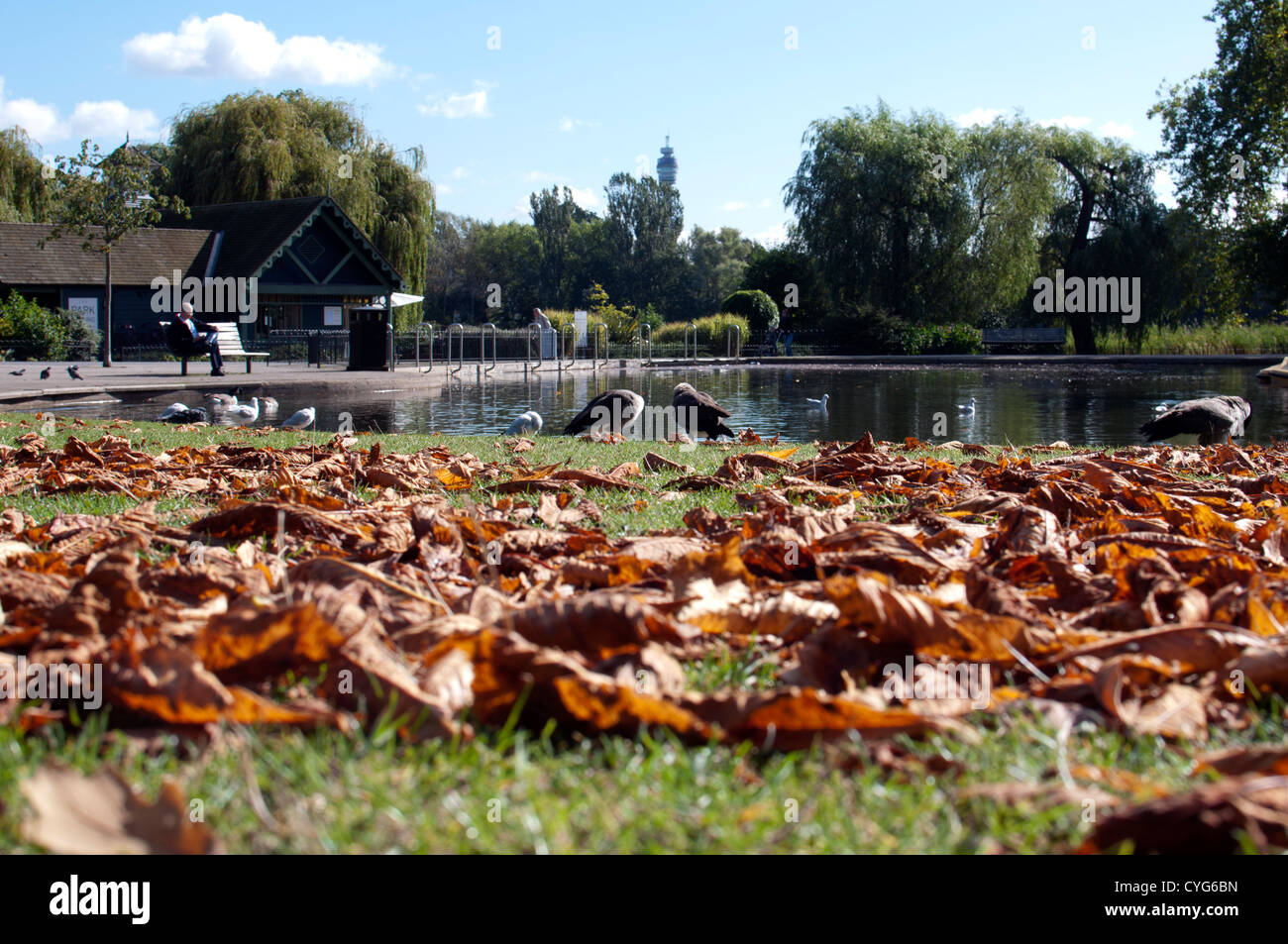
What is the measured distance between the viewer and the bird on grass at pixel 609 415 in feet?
37.3

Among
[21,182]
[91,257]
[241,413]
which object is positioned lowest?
[241,413]

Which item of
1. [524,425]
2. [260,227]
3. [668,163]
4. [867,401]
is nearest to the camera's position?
[524,425]

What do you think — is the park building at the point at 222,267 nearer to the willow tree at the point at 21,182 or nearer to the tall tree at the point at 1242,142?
the willow tree at the point at 21,182

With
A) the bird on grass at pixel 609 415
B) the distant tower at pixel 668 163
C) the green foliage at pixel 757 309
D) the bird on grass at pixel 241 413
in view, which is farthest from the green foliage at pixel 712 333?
the distant tower at pixel 668 163

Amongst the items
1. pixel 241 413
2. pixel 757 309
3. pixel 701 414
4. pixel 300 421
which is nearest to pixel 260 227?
pixel 757 309

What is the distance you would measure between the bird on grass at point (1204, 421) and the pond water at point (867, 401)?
2091 millimetres

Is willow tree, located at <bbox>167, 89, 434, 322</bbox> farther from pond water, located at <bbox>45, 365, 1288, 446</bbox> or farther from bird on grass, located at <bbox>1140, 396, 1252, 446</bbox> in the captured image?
bird on grass, located at <bbox>1140, 396, 1252, 446</bbox>

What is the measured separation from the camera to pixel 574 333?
39.8 meters

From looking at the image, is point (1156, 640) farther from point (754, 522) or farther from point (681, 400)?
point (681, 400)

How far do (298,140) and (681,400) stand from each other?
32.8 meters

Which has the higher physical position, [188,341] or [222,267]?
[222,267]

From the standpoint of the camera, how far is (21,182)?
4019cm

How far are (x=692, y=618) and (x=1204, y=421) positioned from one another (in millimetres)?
10002

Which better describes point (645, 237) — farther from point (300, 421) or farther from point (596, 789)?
point (596, 789)
